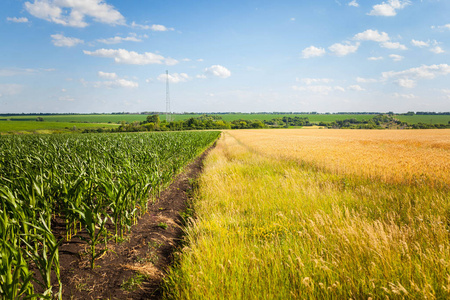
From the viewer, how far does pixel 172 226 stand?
18.5ft

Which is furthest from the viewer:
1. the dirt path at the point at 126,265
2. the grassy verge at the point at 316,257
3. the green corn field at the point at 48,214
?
the dirt path at the point at 126,265

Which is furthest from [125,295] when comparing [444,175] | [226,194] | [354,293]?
[444,175]

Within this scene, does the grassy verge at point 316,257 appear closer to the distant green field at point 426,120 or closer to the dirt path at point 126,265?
the dirt path at point 126,265

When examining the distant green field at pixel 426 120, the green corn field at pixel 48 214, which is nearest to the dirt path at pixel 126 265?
the green corn field at pixel 48 214

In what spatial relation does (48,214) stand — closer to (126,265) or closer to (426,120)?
(126,265)

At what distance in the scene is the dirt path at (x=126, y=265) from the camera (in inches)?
127

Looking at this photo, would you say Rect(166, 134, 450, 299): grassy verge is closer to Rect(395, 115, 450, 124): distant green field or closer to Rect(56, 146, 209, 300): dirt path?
Rect(56, 146, 209, 300): dirt path

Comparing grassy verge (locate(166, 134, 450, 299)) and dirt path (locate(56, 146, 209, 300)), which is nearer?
grassy verge (locate(166, 134, 450, 299))

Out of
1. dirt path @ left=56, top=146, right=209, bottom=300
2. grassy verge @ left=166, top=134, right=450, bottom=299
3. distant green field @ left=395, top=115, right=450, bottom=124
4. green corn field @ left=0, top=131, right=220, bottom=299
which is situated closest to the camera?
green corn field @ left=0, top=131, right=220, bottom=299

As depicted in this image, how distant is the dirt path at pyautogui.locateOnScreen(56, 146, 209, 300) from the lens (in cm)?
323

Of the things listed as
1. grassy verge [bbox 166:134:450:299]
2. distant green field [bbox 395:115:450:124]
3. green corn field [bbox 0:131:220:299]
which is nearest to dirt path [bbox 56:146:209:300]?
green corn field [bbox 0:131:220:299]

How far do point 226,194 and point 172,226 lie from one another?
1.83 metres

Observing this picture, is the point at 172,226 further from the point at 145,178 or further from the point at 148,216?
the point at 145,178

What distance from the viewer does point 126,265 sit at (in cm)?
378
